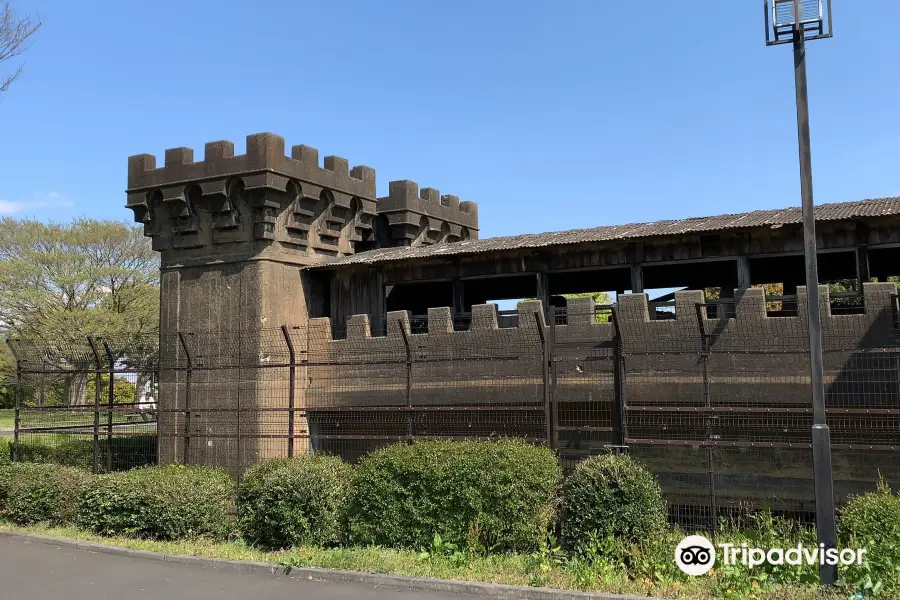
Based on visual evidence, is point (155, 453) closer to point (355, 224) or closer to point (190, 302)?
point (190, 302)

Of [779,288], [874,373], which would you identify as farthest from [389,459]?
[779,288]

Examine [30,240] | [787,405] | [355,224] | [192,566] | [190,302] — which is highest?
[30,240]

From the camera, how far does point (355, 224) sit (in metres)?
18.5

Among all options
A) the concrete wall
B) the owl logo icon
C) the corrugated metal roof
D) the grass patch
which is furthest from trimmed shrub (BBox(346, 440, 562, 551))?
the corrugated metal roof

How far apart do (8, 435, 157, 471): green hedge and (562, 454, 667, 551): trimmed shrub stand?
9841mm

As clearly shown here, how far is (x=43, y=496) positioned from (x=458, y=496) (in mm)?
7525

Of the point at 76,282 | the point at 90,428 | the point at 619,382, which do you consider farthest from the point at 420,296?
the point at 76,282

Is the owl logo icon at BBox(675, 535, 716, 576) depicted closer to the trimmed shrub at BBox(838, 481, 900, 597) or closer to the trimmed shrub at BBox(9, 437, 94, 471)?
the trimmed shrub at BBox(838, 481, 900, 597)

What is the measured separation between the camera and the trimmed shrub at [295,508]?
1066 centimetres

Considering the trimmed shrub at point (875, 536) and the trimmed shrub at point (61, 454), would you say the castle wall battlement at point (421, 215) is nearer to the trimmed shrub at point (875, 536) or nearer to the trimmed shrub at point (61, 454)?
the trimmed shrub at point (61, 454)

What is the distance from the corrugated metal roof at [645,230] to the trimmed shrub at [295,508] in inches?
226

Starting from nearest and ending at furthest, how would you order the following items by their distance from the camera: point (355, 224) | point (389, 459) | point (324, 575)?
1. point (324, 575)
2. point (389, 459)
3. point (355, 224)

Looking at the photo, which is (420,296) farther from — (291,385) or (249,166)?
(291,385)

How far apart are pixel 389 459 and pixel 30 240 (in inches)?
1360
